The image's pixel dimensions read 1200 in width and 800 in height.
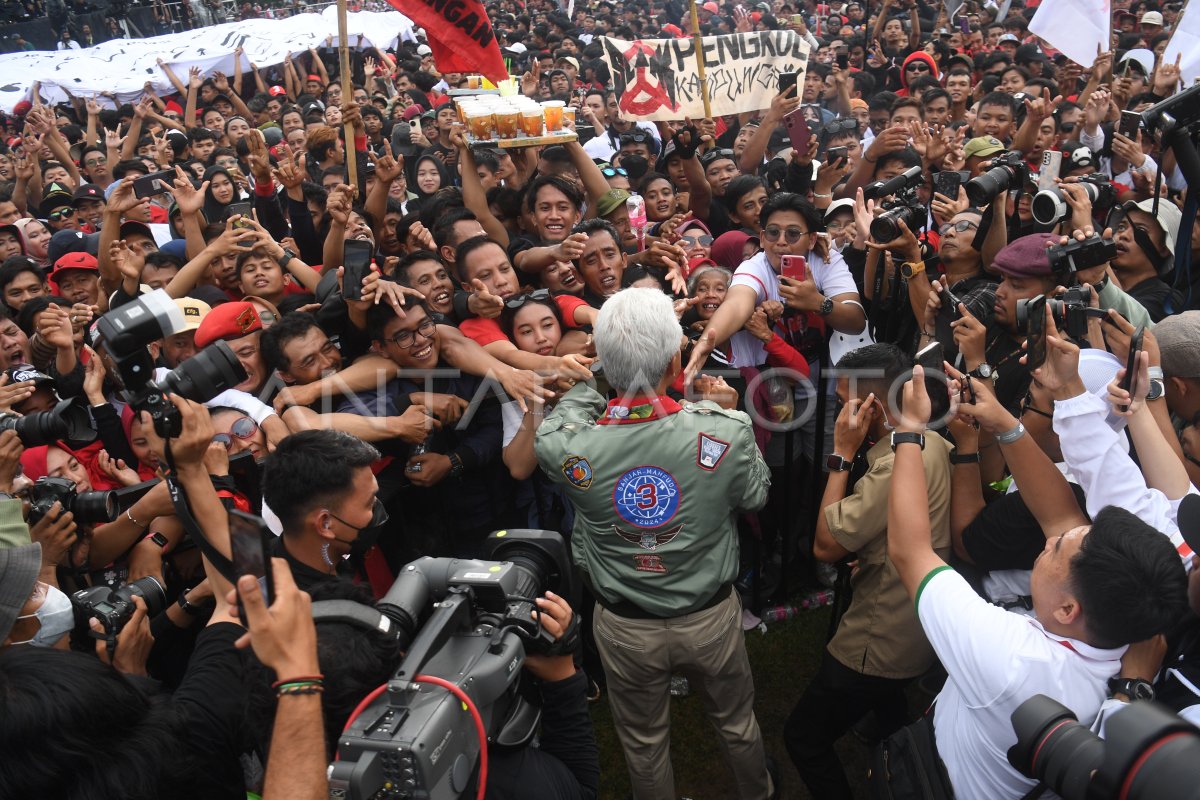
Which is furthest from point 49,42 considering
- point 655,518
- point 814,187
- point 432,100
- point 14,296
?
point 655,518

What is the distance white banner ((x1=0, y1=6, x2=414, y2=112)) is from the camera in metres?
12.7

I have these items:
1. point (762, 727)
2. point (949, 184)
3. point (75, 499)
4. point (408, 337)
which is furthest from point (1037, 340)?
point (75, 499)

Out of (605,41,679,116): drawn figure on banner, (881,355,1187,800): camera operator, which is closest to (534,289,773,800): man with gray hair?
(881,355,1187,800): camera operator

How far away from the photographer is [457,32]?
223 inches

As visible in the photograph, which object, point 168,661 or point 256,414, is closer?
point 168,661

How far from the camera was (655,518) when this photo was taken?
2.69 m

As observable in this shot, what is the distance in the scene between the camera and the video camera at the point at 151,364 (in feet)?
7.43

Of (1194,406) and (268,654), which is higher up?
(268,654)

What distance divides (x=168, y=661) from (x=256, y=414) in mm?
952

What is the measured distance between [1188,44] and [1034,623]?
235 inches

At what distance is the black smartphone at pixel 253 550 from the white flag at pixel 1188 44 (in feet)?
22.8

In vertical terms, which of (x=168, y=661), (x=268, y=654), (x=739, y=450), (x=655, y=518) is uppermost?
(x=268, y=654)

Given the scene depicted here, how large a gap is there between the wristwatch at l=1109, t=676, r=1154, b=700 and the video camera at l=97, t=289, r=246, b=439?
241 cm

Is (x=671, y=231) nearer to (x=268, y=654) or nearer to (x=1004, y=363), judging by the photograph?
(x=1004, y=363)
